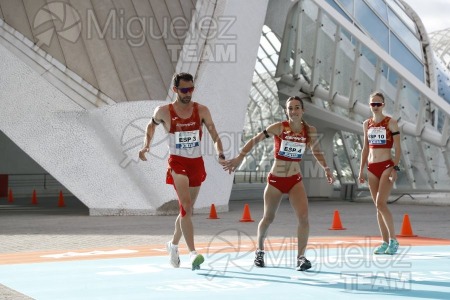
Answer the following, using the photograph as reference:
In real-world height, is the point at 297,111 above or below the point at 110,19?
below

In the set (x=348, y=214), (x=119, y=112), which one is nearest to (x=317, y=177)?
(x=348, y=214)

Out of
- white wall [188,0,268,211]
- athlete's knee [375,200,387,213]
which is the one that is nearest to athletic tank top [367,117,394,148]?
athlete's knee [375,200,387,213]

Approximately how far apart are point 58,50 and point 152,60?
2343mm

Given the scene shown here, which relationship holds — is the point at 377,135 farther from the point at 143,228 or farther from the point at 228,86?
the point at 228,86

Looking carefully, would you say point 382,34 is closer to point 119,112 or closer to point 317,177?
point 317,177

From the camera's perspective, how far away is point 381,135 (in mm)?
11000

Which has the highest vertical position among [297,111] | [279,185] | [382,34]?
[382,34]

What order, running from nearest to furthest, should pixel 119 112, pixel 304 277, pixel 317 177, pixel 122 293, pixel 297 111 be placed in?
pixel 122 293, pixel 304 277, pixel 297 111, pixel 119 112, pixel 317 177

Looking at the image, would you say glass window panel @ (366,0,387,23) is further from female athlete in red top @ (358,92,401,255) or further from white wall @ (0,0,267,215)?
female athlete in red top @ (358,92,401,255)

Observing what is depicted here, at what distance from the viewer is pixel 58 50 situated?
2167 centimetres

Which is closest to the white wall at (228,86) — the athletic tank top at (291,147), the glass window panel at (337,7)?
the glass window panel at (337,7)

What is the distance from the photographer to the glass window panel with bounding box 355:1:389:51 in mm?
29078

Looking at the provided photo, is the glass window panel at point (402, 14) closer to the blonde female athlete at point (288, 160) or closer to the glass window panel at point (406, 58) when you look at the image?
the glass window panel at point (406, 58)

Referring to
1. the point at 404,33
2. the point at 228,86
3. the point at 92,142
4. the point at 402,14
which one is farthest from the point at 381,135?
the point at 402,14
